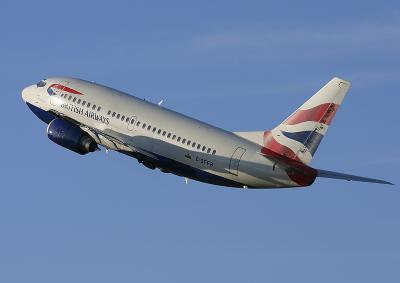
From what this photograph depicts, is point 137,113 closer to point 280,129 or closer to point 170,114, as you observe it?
point 170,114

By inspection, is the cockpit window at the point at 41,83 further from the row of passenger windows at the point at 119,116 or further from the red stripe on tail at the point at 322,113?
the red stripe on tail at the point at 322,113

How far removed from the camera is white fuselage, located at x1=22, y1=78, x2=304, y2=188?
333 feet

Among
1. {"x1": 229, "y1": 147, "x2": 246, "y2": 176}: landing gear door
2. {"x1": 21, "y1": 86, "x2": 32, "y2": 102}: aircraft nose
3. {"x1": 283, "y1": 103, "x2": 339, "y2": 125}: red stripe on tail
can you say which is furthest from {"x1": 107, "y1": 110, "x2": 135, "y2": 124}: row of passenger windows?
{"x1": 283, "y1": 103, "x2": 339, "y2": 125}: red stripe on tail

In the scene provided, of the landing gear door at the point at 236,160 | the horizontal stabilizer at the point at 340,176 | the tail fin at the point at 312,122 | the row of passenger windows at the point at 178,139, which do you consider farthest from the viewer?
the row of passenger windows at the point at 178,139

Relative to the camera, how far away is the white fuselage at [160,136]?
333 feet

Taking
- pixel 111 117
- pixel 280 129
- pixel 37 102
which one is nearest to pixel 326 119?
pixel 280 129

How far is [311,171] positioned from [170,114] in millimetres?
13435

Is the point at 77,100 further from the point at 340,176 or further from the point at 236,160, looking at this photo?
the point at 340,176

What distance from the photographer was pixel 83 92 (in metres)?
112

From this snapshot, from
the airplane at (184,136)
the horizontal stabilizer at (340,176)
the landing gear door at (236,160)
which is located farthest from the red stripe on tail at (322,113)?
the landing gear door at (236,160)

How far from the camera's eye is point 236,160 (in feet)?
334

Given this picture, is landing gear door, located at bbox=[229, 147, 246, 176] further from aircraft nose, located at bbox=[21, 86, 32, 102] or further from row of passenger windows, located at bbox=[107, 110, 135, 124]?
aircraft nose, located at bbox=[21, 86, 32, 102]

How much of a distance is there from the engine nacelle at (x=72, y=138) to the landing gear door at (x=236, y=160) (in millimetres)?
Result: 13146

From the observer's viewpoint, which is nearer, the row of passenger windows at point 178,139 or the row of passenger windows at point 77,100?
the row of passenger windows at point 178,139
